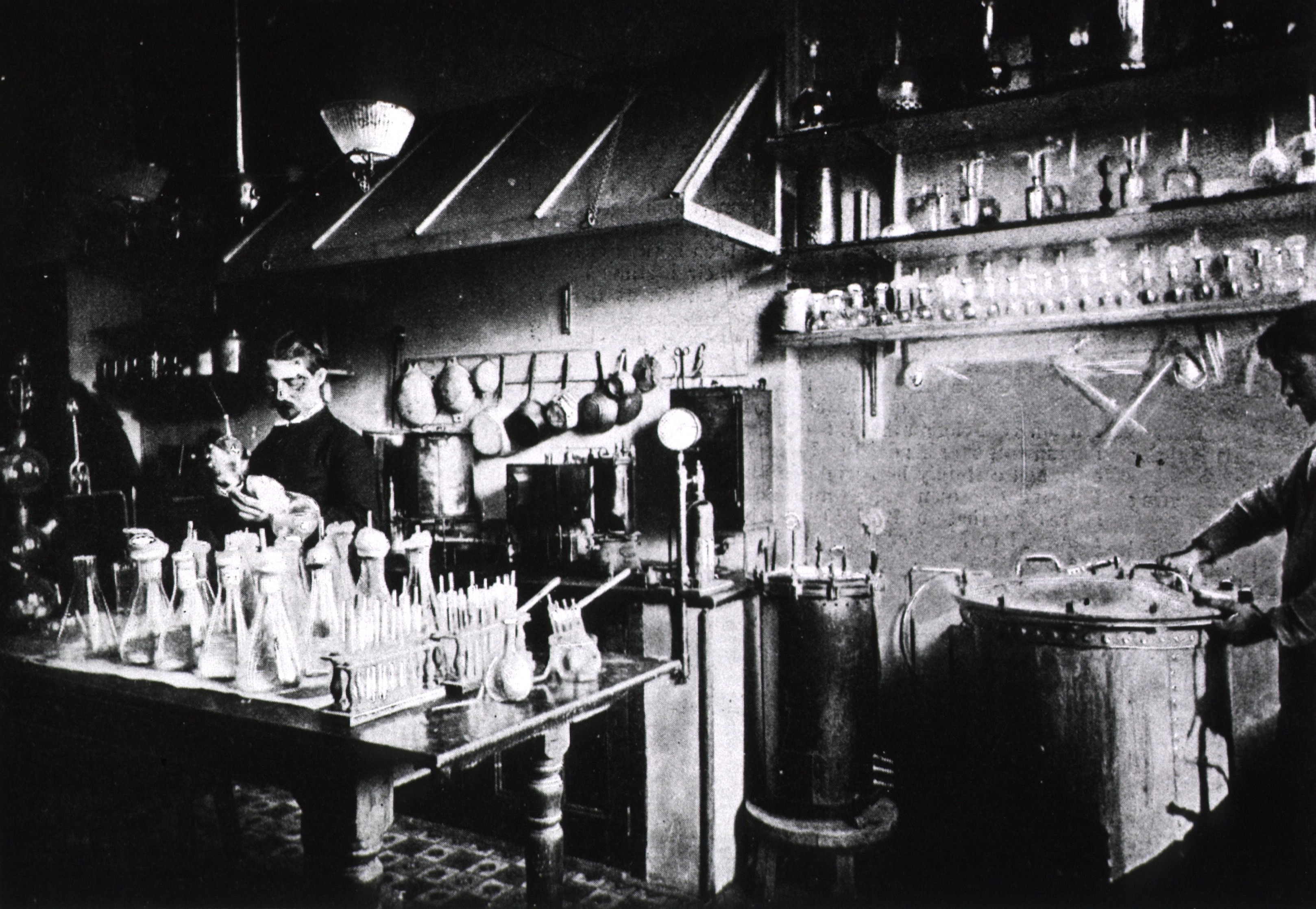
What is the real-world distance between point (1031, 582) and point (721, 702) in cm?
128

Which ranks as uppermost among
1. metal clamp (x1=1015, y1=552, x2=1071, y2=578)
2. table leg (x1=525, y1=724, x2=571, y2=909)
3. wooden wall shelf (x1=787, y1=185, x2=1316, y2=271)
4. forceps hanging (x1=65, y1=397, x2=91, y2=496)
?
wooden wall shelf (x1=787, y1=185, x2=1316, y2=271)

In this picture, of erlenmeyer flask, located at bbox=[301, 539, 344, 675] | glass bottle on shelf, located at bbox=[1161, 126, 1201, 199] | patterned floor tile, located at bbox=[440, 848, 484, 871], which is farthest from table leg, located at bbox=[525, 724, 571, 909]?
glass bottle on shelf, located at bbox=[1161, 126, 1201, 199]

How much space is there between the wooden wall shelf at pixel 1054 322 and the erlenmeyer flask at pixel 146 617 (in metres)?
2.62

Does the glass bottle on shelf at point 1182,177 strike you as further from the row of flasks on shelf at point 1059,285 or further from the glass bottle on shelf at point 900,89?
the glass bottle on shelf at point 900,89

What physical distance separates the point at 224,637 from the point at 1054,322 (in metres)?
3.13

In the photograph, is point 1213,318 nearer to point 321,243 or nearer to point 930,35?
point 930,35

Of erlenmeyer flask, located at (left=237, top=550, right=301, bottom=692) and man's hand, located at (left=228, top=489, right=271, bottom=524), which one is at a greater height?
man's hand, located at (left=228, top=489, right=271, bottom=524)

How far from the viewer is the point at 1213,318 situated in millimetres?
3609

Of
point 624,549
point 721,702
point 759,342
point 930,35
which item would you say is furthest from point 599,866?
point 930,35

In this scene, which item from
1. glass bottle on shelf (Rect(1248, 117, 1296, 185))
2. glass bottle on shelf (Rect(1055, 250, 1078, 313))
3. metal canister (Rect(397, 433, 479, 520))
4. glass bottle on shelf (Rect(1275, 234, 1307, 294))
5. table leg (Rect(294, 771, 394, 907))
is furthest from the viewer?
metal canister (Rect(397, 433, 479, 520))

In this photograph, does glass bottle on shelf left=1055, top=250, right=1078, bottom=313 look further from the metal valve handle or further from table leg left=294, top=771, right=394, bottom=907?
table leg left=294, top=771, right=394, bottom=907

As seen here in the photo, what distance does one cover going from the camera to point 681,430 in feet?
14.4

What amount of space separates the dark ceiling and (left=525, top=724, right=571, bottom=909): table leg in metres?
3.96

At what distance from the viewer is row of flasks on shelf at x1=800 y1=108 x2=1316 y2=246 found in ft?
11.2
